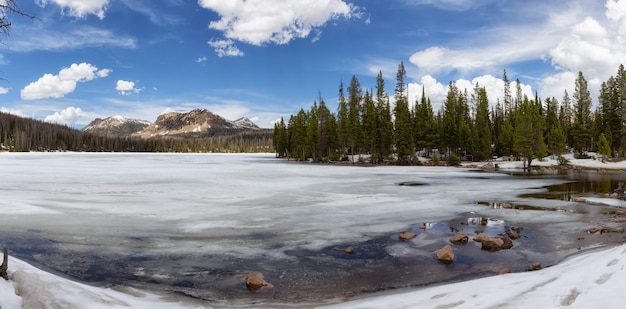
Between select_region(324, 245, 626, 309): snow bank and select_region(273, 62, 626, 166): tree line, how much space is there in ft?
184

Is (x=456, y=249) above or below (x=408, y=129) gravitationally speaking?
below

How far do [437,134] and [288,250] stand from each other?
68.3 meters

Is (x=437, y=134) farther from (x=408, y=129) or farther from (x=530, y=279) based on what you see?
(x=530, y=279)

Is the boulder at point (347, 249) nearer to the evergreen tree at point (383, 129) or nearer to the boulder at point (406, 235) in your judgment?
the boulder at point (406, 235)

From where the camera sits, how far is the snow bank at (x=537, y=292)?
570 cm

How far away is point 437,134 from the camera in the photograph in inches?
2928

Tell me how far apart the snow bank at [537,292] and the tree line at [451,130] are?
56216 mm

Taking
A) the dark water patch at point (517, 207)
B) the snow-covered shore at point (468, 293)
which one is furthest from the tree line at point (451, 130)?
the snow-covered shore at point (468, 293)

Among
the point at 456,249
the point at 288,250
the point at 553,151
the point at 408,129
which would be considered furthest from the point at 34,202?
the point at 553,151

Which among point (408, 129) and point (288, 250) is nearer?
point (288, 250)

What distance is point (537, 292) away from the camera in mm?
6418

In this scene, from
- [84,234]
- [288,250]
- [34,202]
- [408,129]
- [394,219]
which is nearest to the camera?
[288,250]

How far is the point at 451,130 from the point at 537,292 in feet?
240

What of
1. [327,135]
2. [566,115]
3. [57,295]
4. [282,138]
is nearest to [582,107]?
[566,115]
